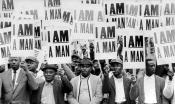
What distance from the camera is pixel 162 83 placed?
984 cm

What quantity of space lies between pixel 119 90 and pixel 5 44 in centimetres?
264

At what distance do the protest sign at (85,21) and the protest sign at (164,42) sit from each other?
70.4 inches

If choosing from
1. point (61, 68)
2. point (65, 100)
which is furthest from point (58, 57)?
point (65, 100)

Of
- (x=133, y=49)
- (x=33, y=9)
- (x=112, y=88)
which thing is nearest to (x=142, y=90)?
(x=112, y=88)

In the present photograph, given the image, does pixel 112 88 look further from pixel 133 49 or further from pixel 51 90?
pixel 51 90

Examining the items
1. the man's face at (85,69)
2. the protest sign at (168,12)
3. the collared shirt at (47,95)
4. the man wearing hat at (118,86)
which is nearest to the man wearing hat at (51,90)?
the collared shirt at (47,95)

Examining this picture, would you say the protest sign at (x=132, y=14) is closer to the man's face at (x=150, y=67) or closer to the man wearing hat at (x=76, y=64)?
the man wearing hat at (x=76, y=64)

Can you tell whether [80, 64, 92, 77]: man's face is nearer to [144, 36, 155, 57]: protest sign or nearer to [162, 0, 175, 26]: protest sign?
[144, 36, 155, 57]: protest sign

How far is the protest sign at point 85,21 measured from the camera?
1130cm

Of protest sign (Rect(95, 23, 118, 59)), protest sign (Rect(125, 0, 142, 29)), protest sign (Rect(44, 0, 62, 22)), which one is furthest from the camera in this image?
protest sign (Rect(44, 0, 62, 22))

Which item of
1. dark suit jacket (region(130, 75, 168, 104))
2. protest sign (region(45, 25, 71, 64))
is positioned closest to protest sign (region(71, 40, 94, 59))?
protest sign (region(45, 25, 71, 64))

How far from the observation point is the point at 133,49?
10523 millimetres

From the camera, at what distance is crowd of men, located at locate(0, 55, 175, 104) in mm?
9844

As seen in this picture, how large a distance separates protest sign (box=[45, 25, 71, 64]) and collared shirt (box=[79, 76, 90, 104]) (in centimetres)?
52
